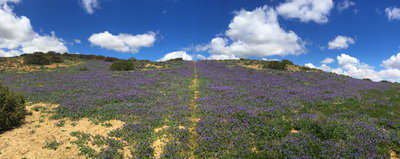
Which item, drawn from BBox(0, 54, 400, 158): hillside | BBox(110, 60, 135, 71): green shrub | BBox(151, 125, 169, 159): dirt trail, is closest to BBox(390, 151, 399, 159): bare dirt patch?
BBox(0, 54, 400, 158): hillside

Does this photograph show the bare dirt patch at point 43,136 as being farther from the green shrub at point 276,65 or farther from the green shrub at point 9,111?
the green shrub at point 276,65

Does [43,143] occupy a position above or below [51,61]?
A: below

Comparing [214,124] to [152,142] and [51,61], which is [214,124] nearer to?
[152,142]

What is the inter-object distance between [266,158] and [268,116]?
415cm

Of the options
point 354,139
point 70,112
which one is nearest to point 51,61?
point 70,112

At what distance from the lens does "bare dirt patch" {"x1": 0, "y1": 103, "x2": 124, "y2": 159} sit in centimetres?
702

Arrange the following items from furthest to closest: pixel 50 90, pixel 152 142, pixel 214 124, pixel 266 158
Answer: pixel 50 90
pixel 214 124
pixel 152 142
pixel 266 158

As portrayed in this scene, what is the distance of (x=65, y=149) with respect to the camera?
7398 mm

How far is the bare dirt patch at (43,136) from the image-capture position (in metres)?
7.02

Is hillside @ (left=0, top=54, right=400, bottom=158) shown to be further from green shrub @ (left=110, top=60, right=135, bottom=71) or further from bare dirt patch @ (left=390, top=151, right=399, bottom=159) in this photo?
green shrub @ (left=110, top=60, right=135, bottom=71)

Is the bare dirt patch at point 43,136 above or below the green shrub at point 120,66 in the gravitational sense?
below

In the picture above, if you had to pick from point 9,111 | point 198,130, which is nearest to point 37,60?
point 9,111

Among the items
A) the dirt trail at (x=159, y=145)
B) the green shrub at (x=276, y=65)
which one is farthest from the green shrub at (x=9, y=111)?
the green shrub at (x=276, y=65)

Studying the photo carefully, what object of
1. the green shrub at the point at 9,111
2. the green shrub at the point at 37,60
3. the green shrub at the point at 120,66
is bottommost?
the green shrub at the point at 9,111
